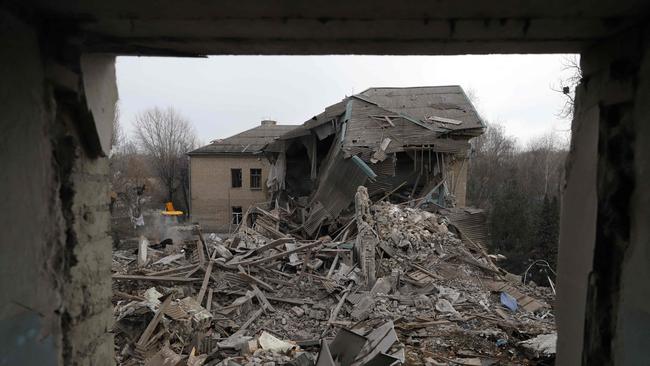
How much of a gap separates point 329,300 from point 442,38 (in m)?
7.51

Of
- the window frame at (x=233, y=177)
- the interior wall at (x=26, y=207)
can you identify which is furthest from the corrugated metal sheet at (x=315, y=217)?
the window frame at (x=233, y=177)

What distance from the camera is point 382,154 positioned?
1298 centimetres

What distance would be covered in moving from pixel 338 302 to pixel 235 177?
2123 cm

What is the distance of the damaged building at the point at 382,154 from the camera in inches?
511

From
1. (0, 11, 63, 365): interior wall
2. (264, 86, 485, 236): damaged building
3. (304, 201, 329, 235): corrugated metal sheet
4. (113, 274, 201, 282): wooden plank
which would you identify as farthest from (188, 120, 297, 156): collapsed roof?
(0, 11, 63, 365): interior wall

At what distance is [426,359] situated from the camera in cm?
538

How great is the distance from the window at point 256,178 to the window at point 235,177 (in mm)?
1097

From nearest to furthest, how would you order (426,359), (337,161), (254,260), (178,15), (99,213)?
(178,15) < (99,213) < (426,359) < (254,260) < (337,161)

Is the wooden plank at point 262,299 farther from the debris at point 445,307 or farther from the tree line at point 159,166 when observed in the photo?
the tree line at point 159,166

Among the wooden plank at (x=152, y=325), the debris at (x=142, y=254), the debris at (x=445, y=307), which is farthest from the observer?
the debris at (x=142, y=254)

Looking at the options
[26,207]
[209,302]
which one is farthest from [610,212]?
[209,302]

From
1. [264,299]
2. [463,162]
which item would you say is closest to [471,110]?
[463,162]

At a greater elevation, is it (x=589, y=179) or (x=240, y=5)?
(x=240, y=5)

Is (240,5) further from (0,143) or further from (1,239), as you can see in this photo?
(1,239)
